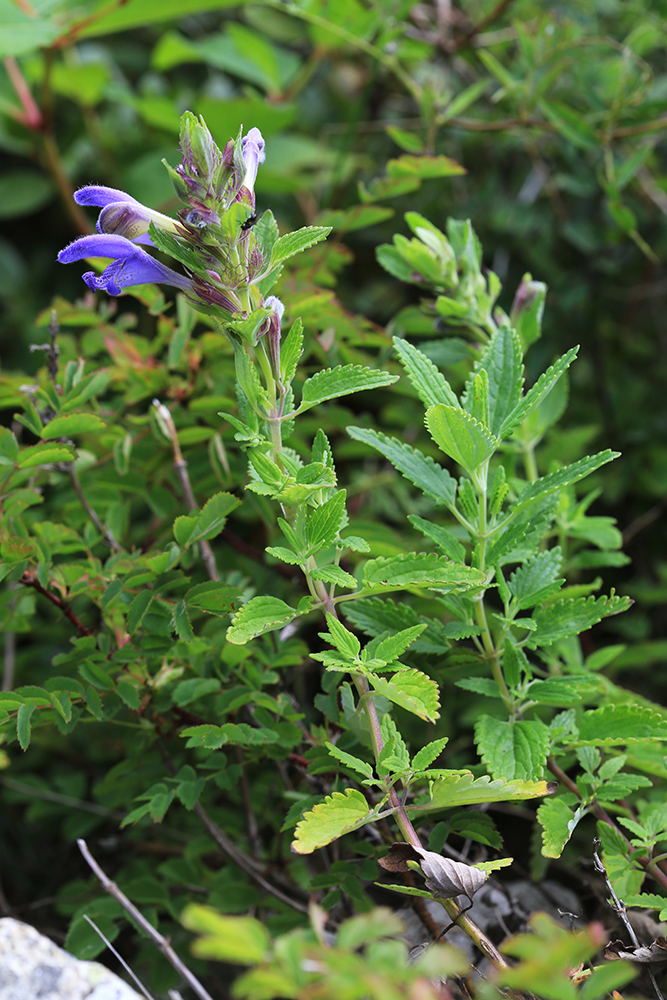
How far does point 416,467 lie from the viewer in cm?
93

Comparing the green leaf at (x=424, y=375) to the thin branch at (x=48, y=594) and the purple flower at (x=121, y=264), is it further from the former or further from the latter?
the thin branch at (x=48, y=594)

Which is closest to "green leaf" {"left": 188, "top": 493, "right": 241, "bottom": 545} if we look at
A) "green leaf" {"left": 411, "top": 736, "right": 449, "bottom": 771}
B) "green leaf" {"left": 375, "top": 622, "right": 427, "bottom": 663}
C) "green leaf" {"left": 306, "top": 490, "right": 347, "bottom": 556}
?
"green leaf" {"left": 306, "top": 490, "right": 347, "bottom": 556}

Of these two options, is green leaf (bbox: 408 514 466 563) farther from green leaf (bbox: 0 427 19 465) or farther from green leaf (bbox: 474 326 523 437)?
green leaf (bbox: 0 427 19 465)

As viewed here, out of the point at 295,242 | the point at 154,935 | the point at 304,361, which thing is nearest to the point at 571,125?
the point at 304,361

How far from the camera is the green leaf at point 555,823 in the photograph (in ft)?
2.69

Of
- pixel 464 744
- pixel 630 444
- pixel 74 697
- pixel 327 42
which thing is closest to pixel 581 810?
pixel 464 744

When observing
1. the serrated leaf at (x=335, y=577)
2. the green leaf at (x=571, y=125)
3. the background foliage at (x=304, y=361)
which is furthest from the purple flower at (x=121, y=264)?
Result: the green leaf at (x=571, y=125)

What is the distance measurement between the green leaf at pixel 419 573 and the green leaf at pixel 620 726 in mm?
233

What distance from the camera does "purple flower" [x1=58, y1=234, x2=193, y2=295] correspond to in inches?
34.1

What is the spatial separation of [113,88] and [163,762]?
1.76 meters

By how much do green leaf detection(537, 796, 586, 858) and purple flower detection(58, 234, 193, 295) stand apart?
0.69 m

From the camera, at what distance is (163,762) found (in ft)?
3.69

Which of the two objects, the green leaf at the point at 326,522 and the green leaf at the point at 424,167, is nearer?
the green leaf at the point at 326,522

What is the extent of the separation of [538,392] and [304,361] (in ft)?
2.09
